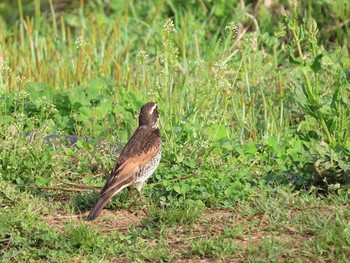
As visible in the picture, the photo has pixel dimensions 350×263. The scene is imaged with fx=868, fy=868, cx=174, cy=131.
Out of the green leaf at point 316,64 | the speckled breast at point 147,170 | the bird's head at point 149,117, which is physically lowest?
the speckled breast at point 147,170

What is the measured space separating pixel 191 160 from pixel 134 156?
0.59 meters

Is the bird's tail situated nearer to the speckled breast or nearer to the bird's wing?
the bird's wing

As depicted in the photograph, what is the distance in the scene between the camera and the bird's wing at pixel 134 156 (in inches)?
264

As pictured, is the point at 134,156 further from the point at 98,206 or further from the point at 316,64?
the point at 316,64

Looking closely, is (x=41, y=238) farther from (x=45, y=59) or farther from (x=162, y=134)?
(x=45, y=59)

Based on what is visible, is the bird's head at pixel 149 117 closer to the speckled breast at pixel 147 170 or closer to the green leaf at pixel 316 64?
the speckled breast at pixel 147 170

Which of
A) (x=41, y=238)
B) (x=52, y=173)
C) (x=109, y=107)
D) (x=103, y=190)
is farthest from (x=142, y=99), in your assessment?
(x=41, y=238)

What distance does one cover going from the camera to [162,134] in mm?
7754

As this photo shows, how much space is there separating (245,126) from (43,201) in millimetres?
2433

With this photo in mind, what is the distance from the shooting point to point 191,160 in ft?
24.0

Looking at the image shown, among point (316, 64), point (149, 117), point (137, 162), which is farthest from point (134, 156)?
point (316, 64)

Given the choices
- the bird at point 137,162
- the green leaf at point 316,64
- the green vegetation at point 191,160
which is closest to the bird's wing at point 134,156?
the bird at point 137,162

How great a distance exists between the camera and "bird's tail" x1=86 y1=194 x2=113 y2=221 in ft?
21.3

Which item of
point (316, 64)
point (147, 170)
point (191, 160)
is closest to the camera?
point (147, 170)
